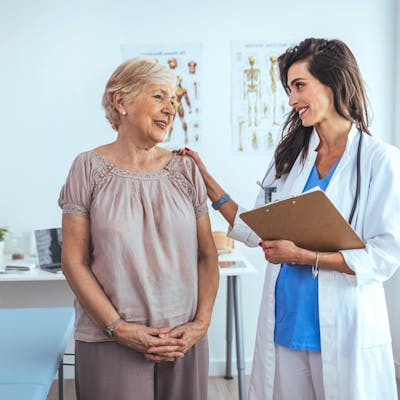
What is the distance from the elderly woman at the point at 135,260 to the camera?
4.64 feet

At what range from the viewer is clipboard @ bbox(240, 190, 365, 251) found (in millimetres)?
1377

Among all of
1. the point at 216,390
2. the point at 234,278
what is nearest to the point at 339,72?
the point at 234,278

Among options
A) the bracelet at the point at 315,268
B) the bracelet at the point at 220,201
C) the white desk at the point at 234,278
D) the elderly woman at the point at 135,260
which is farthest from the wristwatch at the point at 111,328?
the white desk at the point at 234,278

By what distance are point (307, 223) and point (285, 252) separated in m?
0.12

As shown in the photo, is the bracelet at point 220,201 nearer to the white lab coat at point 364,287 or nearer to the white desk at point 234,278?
the white lab coat at point 364,287

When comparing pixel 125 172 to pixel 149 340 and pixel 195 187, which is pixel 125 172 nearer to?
pixel 195 187

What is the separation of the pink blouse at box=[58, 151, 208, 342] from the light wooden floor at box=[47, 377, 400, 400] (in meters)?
1.67

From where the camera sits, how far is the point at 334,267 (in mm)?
1506

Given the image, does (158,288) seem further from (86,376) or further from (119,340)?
(86,376)

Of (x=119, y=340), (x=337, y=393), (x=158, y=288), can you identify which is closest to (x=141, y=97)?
(x=158, y=288)

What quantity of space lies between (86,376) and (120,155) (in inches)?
23.1

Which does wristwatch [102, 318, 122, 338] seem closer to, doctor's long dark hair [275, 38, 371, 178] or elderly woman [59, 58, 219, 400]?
elderly woman [59, 58, 219, 400]

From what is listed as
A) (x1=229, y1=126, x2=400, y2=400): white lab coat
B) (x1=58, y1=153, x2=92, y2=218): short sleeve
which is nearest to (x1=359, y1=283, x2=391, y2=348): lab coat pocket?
(x1=229, y1=126, x2=400, y2=400): white lab coat

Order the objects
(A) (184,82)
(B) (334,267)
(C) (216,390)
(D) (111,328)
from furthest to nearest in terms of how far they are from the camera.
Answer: (A) (184,82) → (C) (216,390) → (B) (334,267) → (D) (111,328)
